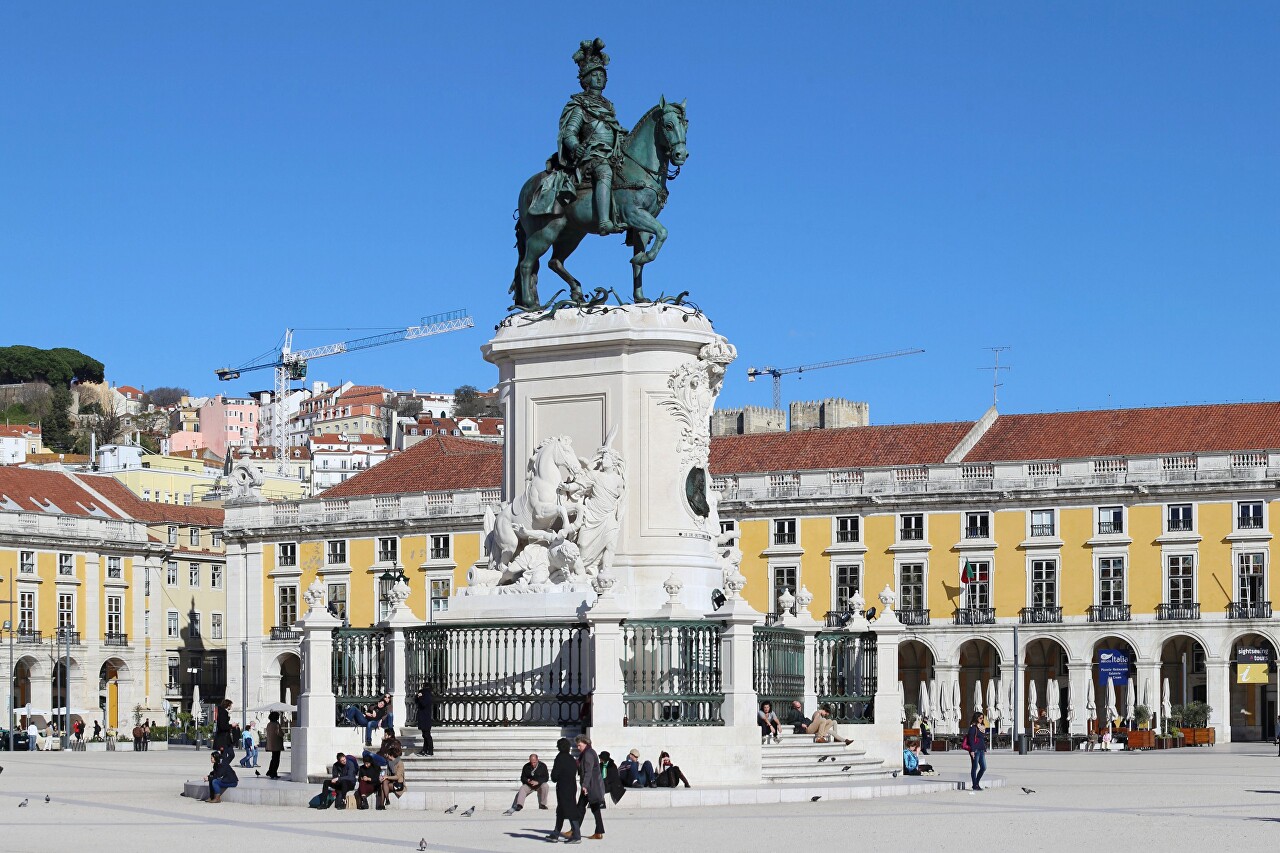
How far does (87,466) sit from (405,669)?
3562 inches

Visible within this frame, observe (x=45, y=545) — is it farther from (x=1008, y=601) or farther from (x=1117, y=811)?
(x=1117, y=811)

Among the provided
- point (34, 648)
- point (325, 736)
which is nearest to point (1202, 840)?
point (325, 736)

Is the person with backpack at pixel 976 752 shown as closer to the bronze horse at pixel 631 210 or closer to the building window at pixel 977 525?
the bronze horse at pixel 631 210

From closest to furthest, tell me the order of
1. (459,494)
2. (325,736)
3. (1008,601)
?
(325,736)
(1008,601)
(459,494)

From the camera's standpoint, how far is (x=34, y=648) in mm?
81625

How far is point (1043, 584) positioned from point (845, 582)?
241 inches

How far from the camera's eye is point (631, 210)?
26047mm

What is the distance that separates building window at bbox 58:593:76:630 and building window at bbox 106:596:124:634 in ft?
5.90

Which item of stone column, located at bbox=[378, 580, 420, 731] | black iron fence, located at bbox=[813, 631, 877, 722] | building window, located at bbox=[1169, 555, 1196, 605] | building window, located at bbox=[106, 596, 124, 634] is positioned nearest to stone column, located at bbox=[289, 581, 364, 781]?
stone column, located at bbox=[378, 580, 420, 731]

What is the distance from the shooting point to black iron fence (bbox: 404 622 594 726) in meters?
24.7

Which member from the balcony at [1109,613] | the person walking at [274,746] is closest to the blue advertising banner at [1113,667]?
the balcony at [1109,613]

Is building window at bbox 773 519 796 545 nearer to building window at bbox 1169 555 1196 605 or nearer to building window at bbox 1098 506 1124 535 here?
building window at bbox 1098 506 1124 535

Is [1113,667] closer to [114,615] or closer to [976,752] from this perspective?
[114,615]

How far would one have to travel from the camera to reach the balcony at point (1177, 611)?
227ft
